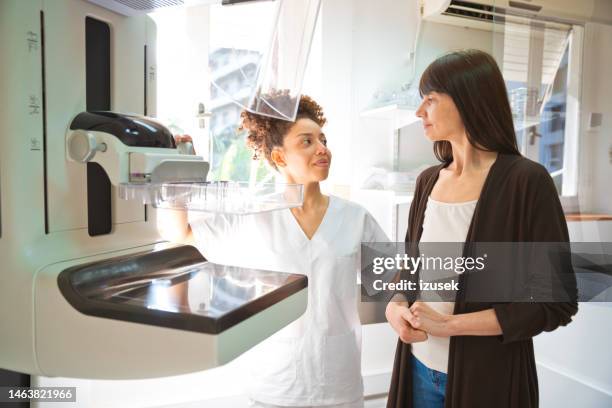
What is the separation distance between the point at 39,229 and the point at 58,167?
4.4 inches

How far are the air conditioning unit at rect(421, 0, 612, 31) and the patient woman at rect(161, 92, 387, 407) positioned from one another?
0.98 meters

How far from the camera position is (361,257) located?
1331 millimetres

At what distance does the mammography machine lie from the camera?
2.11 ft

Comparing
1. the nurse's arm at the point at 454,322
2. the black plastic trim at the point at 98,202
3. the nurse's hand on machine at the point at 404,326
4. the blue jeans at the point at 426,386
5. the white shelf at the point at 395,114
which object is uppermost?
the white shelf at the point at 395,114

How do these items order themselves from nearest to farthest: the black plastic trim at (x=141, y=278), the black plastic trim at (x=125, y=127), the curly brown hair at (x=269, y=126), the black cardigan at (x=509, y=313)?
the black plastic trim at (x=141, y=278) → the black plastic trim at (x=125, y=127) → the black cardigan at (x=509, y=313) → the curly brown hair at (x=269, y=126)

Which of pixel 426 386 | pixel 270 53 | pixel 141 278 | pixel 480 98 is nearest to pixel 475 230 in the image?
pixel 480 98

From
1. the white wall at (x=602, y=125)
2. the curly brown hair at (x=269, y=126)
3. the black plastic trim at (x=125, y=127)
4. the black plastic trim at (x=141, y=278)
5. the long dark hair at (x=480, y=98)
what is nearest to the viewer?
the black plastic trim at (x=141, y=278)

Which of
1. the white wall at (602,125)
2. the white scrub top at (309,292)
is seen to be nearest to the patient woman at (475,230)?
the white scrub top at (309,292)

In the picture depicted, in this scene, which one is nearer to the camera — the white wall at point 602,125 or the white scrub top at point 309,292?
the white scrub top at point 309,292

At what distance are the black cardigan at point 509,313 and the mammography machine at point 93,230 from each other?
459 mm

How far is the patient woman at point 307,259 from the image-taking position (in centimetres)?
124

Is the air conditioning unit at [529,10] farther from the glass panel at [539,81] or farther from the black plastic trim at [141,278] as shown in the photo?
the black plastic trim at [141,278]

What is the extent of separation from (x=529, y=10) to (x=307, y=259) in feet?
4.37

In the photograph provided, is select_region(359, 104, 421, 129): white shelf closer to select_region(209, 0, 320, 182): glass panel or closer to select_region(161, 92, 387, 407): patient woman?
select_region(161, 92, 387, 407): patient woman
